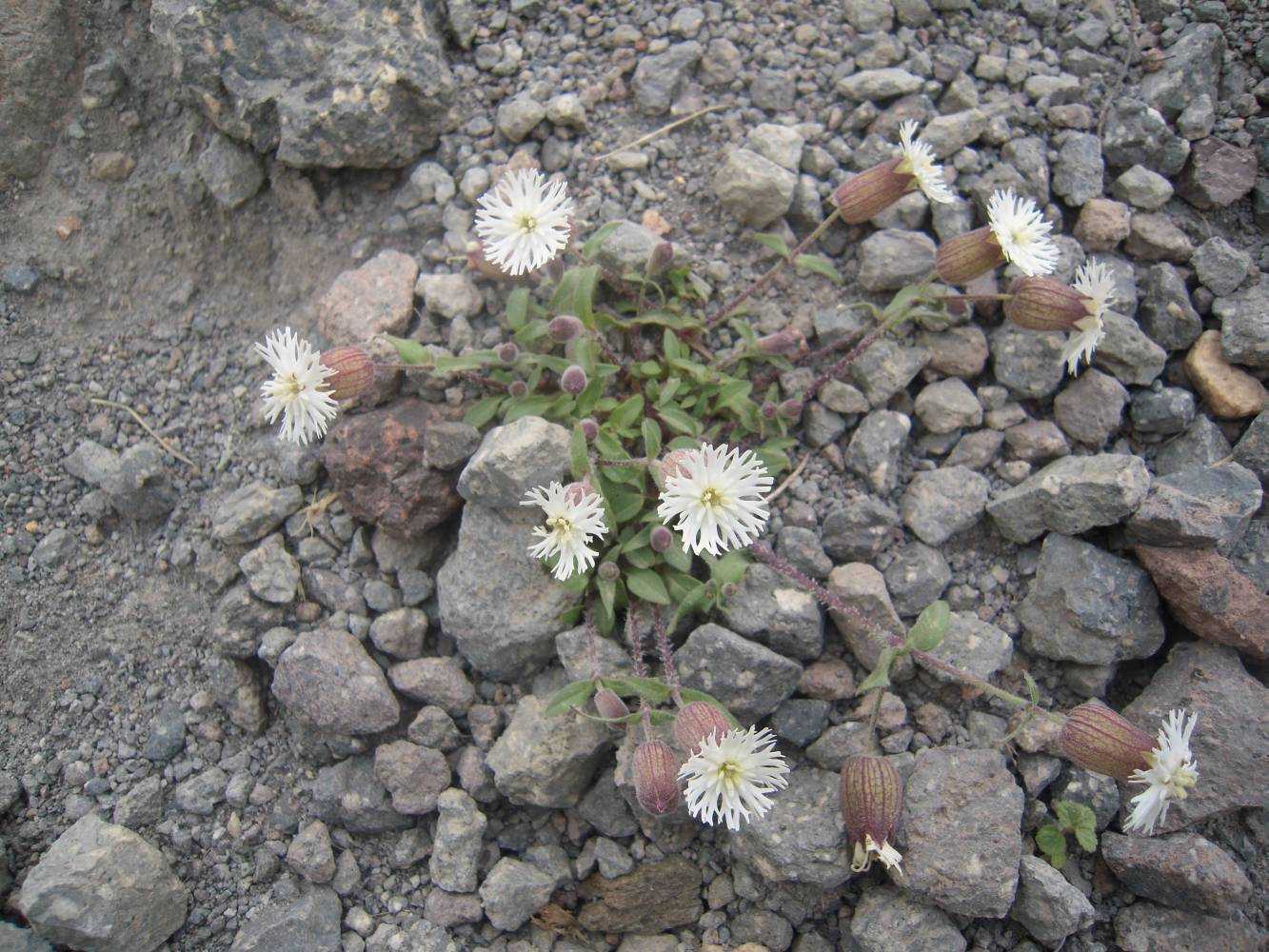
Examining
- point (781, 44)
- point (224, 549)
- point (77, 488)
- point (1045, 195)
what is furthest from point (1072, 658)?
point (77, 488)

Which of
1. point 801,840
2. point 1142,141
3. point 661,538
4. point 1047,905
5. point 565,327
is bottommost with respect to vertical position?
point 1047,905

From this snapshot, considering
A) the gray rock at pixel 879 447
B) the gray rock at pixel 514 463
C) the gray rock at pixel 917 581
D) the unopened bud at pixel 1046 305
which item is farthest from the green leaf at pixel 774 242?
the gray rock at pixel 917 581

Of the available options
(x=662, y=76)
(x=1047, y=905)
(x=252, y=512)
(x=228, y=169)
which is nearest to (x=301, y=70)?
(x=228, y=169)

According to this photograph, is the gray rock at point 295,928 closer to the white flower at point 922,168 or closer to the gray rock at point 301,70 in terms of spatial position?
the gray rock at point 301,70

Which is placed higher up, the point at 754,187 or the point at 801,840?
the point at 754,187

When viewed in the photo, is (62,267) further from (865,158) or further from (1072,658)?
(1072,658)

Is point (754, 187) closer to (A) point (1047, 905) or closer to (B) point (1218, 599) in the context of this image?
(B) point (1218, 599)
